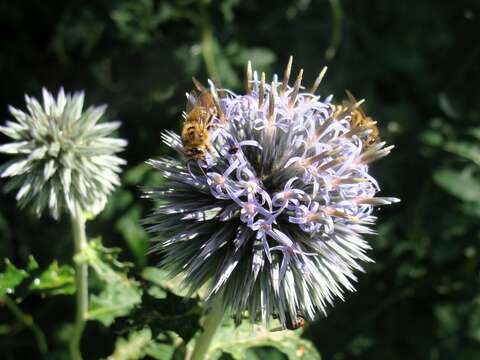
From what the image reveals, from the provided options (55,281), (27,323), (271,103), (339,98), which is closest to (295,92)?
(271,103)

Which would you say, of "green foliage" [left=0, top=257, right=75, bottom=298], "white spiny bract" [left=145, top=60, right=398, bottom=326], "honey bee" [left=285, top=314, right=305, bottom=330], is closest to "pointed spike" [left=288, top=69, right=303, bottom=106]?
"white spiny bract" [left=145, top=60, right=398, bottom=326]

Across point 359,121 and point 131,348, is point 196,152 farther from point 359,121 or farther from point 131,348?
point 131,348

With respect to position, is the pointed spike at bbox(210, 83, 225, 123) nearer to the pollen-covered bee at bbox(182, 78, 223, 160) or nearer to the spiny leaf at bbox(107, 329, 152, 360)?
the pollen-covered bee at bbox(182, 78, 223, 160)

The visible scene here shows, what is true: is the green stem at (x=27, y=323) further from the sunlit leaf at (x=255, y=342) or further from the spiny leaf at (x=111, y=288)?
the sunlit leaf at (x=255, y=342)

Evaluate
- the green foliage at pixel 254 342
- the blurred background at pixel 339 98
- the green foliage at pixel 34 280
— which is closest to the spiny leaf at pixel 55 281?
the green foliage at pixel 34 280

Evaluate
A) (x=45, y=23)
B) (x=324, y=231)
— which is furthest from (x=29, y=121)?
(x=45, y=23)
